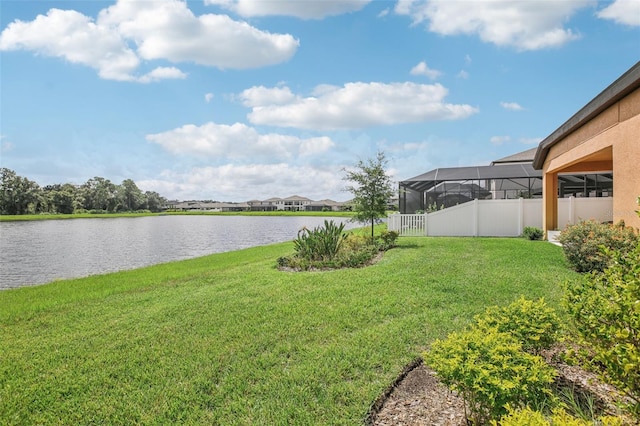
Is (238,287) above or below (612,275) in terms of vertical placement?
below

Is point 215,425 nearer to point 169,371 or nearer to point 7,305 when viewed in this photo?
point 169,371

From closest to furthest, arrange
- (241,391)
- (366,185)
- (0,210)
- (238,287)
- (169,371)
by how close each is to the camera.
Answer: (241,391), (169,371), (238,287), (366,185), (0,210)

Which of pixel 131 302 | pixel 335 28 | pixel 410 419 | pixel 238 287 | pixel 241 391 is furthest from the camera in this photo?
pixel 335 28

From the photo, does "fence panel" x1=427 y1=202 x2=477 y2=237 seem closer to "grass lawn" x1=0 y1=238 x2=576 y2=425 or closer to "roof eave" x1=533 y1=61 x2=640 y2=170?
"roof eave" x1=533 y1=61 x2=640 y2=170

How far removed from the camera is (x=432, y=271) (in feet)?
27.3

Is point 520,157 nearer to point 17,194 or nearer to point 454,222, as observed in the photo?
point 454,222

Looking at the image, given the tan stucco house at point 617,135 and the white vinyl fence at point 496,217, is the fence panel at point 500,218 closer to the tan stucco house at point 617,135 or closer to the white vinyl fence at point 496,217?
the white vinyl fence at point 496,217

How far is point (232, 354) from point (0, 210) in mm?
81229

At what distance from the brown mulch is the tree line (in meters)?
82.1

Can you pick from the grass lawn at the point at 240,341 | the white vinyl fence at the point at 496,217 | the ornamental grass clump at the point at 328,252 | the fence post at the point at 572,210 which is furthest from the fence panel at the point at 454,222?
the grass lawn at the point at 240,341

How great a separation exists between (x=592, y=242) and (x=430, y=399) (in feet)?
21.7

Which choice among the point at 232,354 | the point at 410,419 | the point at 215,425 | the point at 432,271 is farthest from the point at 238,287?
the point at 410,419

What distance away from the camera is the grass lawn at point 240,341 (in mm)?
3445

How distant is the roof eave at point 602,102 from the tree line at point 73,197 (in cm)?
8057
